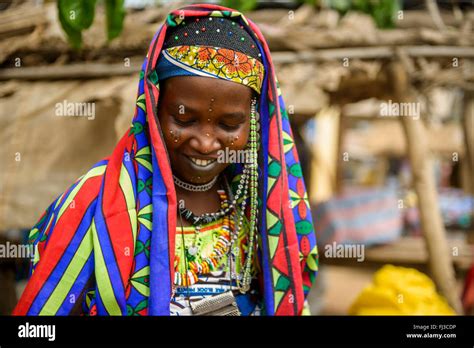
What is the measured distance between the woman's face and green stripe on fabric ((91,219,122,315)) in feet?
1.24

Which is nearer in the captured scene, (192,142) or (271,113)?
(192,142)

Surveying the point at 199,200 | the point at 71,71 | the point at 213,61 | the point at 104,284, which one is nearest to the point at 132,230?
the point at 104,284

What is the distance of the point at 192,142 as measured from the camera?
5.43 ft

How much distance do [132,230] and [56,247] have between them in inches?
9.2

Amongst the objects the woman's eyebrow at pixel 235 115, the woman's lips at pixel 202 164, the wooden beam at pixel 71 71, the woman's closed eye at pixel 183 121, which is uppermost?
the wooden beam at pixel 71 71

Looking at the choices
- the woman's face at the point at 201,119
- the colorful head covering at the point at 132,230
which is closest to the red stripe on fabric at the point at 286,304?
the colorful head covering at the point at 132,230

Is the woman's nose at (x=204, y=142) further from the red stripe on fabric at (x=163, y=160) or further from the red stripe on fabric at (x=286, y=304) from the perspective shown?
the red stripe on fabric at (x=286, y=304)

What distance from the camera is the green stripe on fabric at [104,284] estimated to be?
1.57 metres

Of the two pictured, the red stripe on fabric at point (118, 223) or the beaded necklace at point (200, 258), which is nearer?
the red stripe on fabric at point (118, 223)

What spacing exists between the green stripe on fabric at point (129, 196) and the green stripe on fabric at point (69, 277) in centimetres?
14
